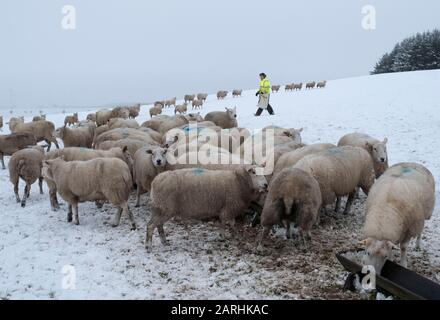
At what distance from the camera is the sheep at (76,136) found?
634 inches

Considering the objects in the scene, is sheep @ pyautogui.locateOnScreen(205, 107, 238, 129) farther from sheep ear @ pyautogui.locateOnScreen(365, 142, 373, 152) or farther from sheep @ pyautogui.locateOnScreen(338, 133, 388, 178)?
sheep ear @ pyautogui.locateOnScreen(365, 142, 373, 152)

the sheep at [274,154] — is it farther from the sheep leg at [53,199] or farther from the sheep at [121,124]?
the sheep at [121,124]

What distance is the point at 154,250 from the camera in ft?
25.6

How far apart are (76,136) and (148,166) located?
7801 millimetres

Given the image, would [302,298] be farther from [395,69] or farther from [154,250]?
[395,69]

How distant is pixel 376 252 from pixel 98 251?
5.00m

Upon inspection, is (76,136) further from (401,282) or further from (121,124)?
(401,282)

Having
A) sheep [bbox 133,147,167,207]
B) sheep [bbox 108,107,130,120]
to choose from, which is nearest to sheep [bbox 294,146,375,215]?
sheep [bbox 133,147,167,207]

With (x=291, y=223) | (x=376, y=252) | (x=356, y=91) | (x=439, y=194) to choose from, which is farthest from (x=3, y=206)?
(x=356, y=91)

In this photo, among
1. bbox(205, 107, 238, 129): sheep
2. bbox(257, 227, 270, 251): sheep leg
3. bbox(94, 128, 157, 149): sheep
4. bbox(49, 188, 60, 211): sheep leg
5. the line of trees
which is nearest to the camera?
bbox(257, 227, 270, 251): sheep leg

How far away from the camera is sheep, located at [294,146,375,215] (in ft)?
29.0

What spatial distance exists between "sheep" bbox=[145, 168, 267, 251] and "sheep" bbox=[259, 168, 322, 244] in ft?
3.05

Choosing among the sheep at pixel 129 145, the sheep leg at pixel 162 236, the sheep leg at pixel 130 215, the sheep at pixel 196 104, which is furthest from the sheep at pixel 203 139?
the sheep at pixel 196 104

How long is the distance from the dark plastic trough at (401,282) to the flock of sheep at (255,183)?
345mm
